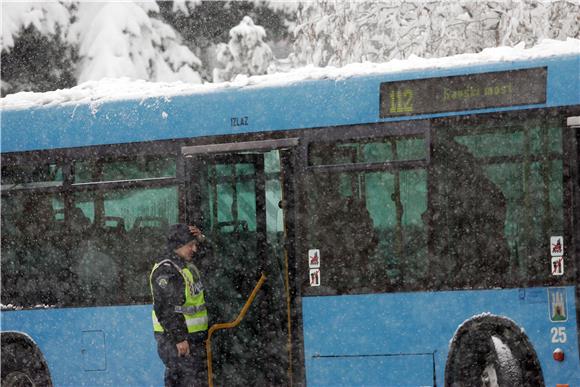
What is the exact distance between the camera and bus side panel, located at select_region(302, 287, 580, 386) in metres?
7.28

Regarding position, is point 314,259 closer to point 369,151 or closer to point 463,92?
point 369,151

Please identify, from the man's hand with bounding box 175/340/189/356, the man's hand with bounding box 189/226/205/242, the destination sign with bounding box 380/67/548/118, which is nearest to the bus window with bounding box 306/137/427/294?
the destination sign with bounding box 380/67/548/118

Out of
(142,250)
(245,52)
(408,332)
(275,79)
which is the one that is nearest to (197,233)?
(142,250)

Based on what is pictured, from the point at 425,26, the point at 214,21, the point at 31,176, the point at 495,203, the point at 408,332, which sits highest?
the point at 214,21

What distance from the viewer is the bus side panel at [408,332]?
23.9ft

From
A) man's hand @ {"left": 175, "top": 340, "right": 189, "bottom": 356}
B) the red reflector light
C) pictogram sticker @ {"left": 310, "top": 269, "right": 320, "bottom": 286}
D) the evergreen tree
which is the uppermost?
the evergreen tree

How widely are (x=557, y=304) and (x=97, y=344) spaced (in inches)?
165

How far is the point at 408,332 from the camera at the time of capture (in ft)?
25.2

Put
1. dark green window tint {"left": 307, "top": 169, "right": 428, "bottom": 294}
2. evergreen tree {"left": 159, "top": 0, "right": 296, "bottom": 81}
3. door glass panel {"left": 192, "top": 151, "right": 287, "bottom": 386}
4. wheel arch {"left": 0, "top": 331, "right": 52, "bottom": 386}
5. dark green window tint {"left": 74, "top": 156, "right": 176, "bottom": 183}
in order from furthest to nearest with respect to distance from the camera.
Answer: evergreen tree {"left": 159, "top": 0, "right": 296, "bottom": 81}, wheel arch {"left": 0, "top": 331, "right": 52, "bottom": 386}, dark green window tint {"left": 74, "top": 156, "right": 176, "bottom": 183}, door glass panel {"left": 192, "top": 151, "right": 287, "bottom": 386}, dark green window tint {"left": 307, "top": 169, "right": 428, "bottom": 294}

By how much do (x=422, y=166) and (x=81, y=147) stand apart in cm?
336

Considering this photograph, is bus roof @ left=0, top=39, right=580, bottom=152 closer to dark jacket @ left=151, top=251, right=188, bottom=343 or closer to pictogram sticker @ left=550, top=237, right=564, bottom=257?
pictogram sticker @ left=550, top=237, right=564, bottom=257

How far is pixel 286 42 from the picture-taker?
79.5ft

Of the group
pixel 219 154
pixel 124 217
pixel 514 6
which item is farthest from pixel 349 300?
pixel 514 6

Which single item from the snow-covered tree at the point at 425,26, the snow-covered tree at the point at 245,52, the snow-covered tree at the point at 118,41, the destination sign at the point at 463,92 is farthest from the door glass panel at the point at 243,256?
the snow-covered tree at the point at 245,52
